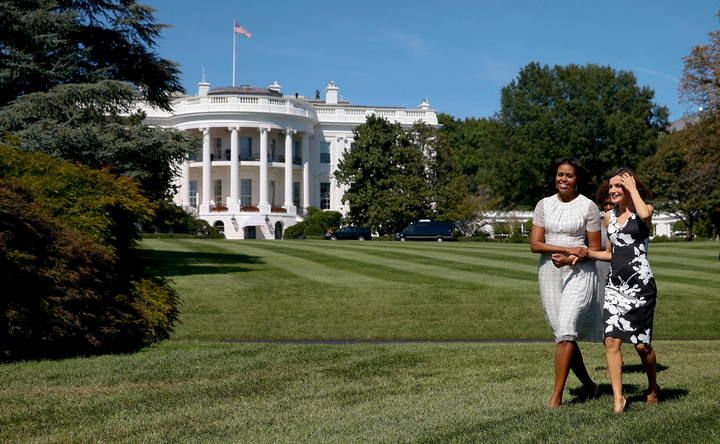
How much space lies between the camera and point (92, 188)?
39.2ft

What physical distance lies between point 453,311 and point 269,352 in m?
7.28

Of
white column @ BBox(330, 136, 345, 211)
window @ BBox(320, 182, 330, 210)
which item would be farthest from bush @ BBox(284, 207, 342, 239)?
window @ BBox(320, 182, 330, 210)

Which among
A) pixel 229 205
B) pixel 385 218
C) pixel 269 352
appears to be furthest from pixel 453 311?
pixel 229 205

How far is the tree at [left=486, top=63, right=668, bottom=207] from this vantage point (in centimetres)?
7350

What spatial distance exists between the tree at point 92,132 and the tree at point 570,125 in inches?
2026

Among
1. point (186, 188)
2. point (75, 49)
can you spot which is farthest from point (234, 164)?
point (75, 49)

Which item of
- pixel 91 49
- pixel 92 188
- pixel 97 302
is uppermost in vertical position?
pixel 91 49

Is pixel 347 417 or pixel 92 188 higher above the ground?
pixel 92 188

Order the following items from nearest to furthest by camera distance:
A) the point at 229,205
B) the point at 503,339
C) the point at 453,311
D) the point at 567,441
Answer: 1. the point at 567,441
2. the point at 503,339
3. the point at 453,311
4. the point at 229,205

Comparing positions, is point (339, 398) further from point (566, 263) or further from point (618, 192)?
point (618, 192)

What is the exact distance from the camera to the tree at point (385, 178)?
204 feet

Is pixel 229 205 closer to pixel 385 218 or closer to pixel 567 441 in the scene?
pixel 385 218

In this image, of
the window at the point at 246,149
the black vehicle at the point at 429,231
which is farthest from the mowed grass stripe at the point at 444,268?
the window at the point at 246,149

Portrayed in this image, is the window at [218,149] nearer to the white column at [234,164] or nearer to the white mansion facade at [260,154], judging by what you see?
the white mansion facade at [260,154]
